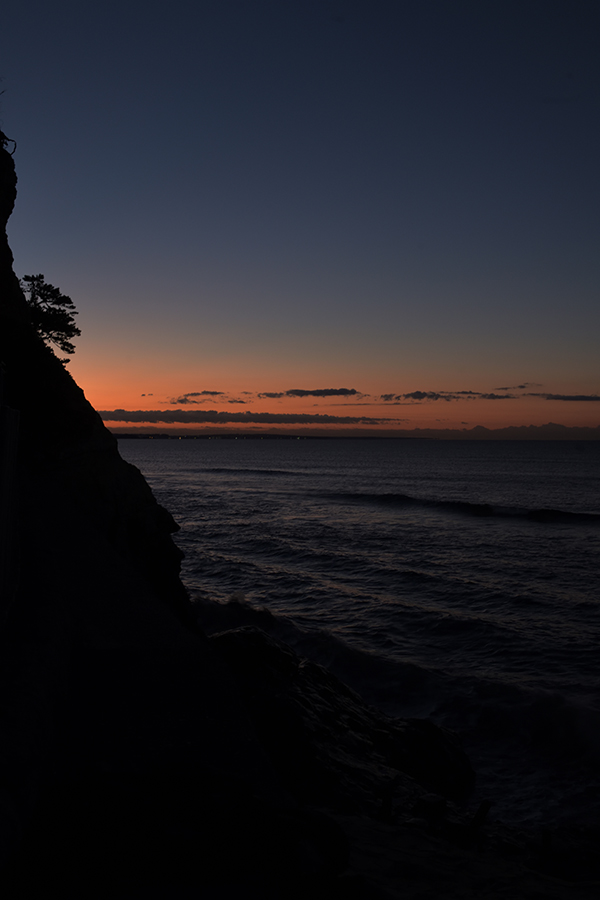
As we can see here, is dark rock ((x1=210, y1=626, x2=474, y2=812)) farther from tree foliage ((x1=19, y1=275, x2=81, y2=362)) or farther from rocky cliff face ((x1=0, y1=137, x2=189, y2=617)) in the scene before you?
tree foliage ((x1=19, y1=275, x2=81, y2=362))

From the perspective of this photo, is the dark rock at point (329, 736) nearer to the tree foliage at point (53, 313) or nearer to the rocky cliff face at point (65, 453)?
the rocky cliff face at point (65, 453)

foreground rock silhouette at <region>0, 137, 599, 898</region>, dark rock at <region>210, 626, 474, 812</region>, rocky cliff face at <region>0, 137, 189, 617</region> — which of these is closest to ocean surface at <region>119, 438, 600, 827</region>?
dark rock at <region>210, 626, 474, 812</region>

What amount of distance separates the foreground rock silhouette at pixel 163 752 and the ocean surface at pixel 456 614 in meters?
2.05

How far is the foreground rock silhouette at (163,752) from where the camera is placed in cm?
432

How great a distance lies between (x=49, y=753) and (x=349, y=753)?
20.1ft

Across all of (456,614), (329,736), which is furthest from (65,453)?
(456,614)

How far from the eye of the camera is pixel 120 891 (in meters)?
3.96

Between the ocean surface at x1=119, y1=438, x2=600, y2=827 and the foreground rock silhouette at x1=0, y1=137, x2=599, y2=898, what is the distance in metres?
2.05

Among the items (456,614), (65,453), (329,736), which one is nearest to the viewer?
(329,736)

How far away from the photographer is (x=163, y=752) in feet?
17.8

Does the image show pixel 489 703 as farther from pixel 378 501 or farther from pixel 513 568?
pixel 378 501

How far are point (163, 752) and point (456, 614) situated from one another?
16199 mm

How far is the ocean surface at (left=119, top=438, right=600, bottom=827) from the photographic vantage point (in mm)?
11336

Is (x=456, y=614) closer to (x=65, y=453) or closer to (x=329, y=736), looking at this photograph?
(x=329, y=736)
